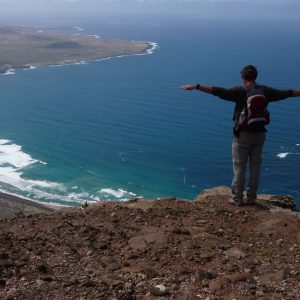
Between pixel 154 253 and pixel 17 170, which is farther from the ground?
pixel 154 253

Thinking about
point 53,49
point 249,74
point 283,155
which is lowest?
point 283,155

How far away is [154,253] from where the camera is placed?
7.32 m

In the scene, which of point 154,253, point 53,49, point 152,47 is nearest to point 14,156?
point 154,253

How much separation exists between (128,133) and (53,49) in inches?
3602

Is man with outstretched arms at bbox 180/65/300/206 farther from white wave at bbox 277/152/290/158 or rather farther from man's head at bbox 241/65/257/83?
white wave at bbox 277/152/290/158

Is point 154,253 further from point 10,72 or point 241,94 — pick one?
point 10,72

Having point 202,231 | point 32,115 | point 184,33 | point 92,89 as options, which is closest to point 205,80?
point 92,89

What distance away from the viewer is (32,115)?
248 feet

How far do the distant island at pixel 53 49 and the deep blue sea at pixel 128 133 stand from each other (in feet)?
38.4

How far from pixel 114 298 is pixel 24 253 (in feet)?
6.21

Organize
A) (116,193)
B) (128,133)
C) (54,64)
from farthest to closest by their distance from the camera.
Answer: (54,64) < (128,133) < (116,193)

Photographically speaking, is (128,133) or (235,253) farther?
(128,133)

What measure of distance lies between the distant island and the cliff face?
111465 mm

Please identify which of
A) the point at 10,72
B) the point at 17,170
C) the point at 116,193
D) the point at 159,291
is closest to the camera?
the point at 159,291
